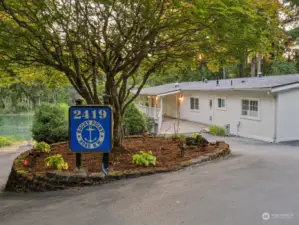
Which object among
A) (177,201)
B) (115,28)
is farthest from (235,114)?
(177,201)

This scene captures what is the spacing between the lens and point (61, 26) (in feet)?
20.1

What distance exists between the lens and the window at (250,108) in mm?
14621

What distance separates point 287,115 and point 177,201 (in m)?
11.4

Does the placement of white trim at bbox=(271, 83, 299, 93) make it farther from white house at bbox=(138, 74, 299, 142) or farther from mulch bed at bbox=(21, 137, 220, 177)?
mulch bed at bbox=(21, 137, 220, 177)

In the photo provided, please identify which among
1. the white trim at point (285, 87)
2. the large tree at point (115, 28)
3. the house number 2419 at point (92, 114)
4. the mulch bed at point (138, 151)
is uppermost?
the large tree at point (115, 28)

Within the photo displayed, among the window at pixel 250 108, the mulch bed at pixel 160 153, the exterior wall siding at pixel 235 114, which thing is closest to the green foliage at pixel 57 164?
the mulch bed at pixel 160 153

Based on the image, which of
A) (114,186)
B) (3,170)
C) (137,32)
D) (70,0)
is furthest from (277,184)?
(3,170)

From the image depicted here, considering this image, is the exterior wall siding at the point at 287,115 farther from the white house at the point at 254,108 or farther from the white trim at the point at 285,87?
the white trim at the point at 285,87

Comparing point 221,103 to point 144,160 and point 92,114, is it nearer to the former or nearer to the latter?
point 144,160

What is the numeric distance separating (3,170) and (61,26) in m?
6.30

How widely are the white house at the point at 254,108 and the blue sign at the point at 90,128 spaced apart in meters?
9.84

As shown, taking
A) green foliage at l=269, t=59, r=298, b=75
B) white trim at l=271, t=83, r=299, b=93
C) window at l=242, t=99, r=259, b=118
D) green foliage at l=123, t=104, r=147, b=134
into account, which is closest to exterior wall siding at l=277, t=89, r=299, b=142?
white trim at l=271, t=83, r=299, b=93

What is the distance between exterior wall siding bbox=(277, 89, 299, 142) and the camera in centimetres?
1316

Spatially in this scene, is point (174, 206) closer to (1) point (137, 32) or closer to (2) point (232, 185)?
(2) point (232, 185)
